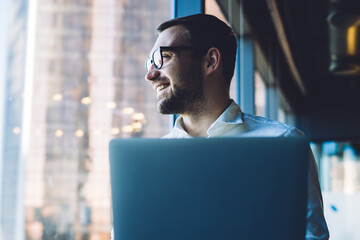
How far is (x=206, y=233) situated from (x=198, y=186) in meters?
0.08

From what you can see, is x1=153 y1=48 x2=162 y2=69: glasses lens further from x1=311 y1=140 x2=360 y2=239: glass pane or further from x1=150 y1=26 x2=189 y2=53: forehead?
x1=311 y1=140 x2=360 y2=239: glass pane

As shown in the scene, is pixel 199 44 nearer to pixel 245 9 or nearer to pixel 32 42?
pixel 32 42

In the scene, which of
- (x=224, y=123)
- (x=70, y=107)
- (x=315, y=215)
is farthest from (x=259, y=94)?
(x=315, y=215)

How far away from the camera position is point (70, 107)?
6.66ft

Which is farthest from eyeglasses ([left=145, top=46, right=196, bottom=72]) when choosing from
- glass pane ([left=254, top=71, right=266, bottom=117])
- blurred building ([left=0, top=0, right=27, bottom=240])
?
glass pane ([left=254, top=71, right=266, bottom=117])

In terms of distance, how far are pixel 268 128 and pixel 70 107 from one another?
118cm

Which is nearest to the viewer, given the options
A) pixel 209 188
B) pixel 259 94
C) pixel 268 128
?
pixel 209 188

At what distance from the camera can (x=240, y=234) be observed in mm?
626

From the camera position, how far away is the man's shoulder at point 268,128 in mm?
1111

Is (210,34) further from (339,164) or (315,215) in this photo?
(339,164)

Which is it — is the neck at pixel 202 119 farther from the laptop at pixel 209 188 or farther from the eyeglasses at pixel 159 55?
the laptop at pixel 209 188

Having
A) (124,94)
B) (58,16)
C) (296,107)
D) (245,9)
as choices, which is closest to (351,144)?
(296,107)

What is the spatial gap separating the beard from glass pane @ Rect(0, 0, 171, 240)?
0.41 metres

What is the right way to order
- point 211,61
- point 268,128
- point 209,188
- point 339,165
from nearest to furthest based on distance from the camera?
1. point 209,188
2. point 268,128
3. point 211,61
4. point 339,165
